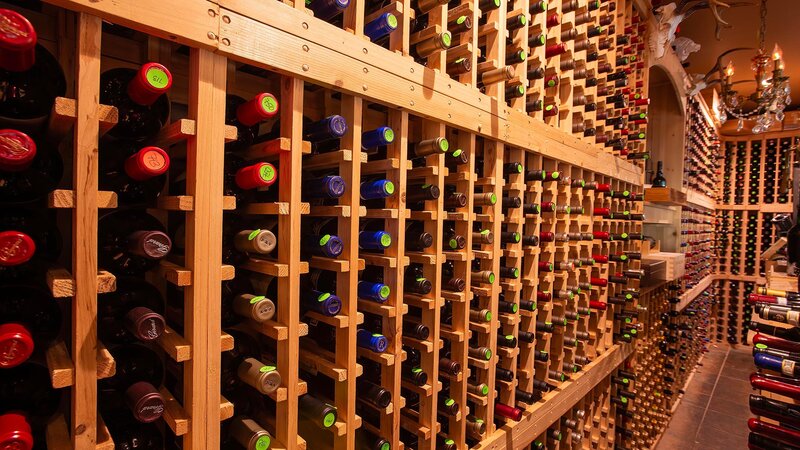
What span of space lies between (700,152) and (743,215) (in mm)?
2150

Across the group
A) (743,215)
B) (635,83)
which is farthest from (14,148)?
(743,215)

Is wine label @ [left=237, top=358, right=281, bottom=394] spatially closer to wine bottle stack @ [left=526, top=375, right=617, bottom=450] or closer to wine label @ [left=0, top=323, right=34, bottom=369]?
wine label @ [left=0, top=323, right=34, bottom=369]

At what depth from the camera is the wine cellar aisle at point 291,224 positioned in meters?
0.61

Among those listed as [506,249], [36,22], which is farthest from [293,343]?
[506,249]

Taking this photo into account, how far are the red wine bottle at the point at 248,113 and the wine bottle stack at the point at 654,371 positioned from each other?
8.25 feet

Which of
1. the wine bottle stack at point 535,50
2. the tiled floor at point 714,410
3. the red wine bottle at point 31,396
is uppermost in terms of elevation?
the wine bottle stack at point 535,50

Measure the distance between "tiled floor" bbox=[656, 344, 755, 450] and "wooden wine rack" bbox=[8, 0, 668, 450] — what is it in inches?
101

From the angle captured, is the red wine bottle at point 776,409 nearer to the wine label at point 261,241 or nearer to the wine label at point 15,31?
the wine label at point 261,241

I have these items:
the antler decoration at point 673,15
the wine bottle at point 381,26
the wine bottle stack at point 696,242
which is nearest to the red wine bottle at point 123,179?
the wine bottle at point 381,26

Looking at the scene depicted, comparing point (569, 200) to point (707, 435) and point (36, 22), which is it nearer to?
point (36, 22)

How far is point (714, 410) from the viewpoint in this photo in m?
3.75

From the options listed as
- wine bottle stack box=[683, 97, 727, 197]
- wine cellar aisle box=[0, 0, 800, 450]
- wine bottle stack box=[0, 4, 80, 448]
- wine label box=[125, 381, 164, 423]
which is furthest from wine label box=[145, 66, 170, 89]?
wine bottle stack box=[683, 97, 727, 197]

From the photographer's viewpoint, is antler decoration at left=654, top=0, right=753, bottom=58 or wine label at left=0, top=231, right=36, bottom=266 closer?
wine label at left=0, top=231, right=36, bottom=266

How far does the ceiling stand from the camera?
3.14 meters
